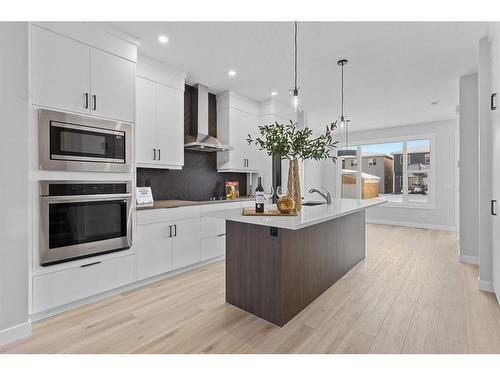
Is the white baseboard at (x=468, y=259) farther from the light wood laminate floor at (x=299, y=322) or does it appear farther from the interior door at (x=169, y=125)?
the interior door at (x=169, y=125)

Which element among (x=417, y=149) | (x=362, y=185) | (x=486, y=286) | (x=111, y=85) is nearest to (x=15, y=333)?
(x=111, y=85)

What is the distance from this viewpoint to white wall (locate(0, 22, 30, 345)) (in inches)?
71.2

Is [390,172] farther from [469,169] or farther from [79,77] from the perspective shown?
[79,77]

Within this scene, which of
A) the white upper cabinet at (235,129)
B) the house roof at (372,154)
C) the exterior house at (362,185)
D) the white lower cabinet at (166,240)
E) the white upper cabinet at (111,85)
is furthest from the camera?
the exterior house at (362,185)

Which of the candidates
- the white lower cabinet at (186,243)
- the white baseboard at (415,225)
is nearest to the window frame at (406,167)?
the white baseboard at (415,225)

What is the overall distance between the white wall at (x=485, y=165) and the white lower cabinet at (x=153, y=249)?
349 cm

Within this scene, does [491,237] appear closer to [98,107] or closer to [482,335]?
[482,335]

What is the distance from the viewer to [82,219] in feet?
7.70

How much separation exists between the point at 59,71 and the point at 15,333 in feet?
6.87

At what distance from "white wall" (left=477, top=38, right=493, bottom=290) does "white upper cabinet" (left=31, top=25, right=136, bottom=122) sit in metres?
3.76

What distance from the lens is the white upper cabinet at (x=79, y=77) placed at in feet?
6.97

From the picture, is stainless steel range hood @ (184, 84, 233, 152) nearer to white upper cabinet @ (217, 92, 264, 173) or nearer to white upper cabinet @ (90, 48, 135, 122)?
white upper cabinet @ (217, 92, 264, 173)
